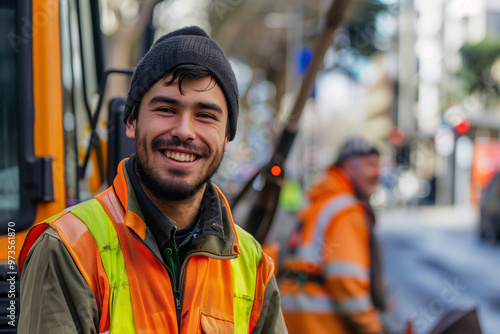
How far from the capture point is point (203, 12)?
19078 mm

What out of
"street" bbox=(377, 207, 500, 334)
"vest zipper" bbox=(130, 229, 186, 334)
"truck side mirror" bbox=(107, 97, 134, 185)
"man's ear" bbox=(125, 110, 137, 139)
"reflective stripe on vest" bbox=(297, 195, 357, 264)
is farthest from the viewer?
"street" bbox=(377, 207, 500, 334)

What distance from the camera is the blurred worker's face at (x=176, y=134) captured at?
69.5 inches

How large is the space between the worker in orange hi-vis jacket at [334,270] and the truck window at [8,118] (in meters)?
2.05

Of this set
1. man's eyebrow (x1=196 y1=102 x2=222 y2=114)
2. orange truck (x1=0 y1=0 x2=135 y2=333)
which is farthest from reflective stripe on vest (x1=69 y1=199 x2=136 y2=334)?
orange truck (x1=0 y1=0 x2=135 y2=333)

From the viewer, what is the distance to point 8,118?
8.50ft

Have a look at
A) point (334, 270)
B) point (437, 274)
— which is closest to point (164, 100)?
point (334, 270)

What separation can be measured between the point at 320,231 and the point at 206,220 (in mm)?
2334

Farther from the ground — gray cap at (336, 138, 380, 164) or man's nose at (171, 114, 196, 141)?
man's nose at (171, 114, 196, 141)

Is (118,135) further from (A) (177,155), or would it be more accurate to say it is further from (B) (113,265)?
(B) (113,265)

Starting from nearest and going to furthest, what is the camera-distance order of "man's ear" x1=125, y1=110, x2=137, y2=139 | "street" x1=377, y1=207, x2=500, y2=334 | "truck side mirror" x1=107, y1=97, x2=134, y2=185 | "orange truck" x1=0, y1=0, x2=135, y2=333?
"man's ear" x1=125, y1=110, x2=137, y2=139 → "orange truck" x1=0, y1=0, x2=135, y2=333 → "truck side mirror" x1=107, y1=97, x2=134, y2=185 → "street" x1=377, y1=207, x2=500, y2=334

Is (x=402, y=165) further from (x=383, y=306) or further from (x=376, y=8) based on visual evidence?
(x=383, y=306)

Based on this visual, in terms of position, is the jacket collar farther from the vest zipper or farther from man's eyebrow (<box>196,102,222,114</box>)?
man's eyebrow (<box>196,102,222,114</box>)

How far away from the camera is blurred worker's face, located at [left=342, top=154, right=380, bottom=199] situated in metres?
4.54

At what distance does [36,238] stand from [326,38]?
2.03 metres
